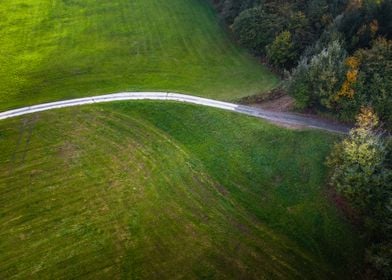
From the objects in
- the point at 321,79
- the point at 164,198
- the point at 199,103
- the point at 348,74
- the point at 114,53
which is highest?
the point at 348,74

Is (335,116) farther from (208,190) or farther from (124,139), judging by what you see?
(124,139)

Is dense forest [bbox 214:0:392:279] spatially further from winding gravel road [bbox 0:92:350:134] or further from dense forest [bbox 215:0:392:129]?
winding gravel road [bbox 0:92:350:134]

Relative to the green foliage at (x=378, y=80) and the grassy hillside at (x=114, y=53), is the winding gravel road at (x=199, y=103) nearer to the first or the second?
the grassy hillside at (x=114, y=53)

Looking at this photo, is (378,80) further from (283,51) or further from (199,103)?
(199,103)

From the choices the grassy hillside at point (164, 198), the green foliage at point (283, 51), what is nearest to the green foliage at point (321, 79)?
the grassy hillside at point (164, 198)

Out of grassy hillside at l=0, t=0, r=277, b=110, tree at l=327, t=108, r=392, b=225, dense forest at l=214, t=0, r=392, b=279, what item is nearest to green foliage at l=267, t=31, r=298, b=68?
dense forest at l=214, t=0, r=392, b=279

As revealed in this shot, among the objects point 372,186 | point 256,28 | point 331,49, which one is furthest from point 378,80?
point 256,28
